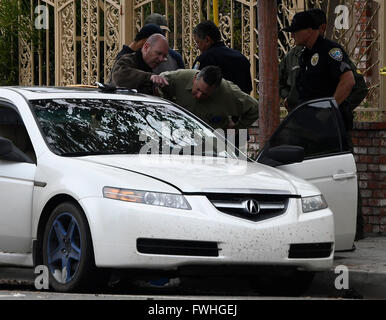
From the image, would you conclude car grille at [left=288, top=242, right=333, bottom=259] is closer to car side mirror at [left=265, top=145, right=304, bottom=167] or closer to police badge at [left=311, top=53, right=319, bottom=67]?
car side mirror at [left=265, top=145, right=304, bottom=167]

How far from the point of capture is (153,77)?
34.5 feet

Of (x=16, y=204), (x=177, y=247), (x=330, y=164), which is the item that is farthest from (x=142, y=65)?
(x=177, y=247)

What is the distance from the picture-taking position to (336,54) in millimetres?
10531

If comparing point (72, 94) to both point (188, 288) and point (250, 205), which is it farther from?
point (250, 205)

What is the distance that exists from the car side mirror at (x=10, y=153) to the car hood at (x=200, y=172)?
51 centimetres

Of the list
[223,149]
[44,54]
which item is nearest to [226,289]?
[223,149]

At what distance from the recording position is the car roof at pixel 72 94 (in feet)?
29.8

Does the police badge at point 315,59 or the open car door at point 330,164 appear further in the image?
the police badge at point 315,59

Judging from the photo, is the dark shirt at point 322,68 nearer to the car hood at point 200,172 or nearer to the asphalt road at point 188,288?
the asphalt road at point 188,288

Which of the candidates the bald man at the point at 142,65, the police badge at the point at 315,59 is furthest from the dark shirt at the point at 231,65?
the police badge at the point at 315,59

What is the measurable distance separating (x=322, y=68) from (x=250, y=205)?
2982 millimetres

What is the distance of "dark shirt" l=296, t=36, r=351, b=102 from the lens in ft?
34.5

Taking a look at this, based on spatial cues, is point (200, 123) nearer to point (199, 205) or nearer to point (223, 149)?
point (223, 149)

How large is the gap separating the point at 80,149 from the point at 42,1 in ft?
31.7
